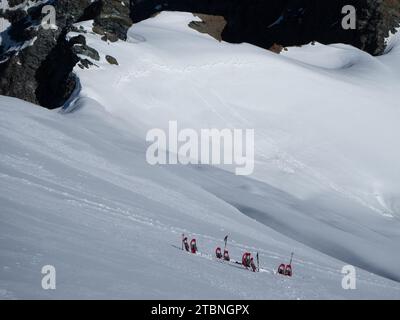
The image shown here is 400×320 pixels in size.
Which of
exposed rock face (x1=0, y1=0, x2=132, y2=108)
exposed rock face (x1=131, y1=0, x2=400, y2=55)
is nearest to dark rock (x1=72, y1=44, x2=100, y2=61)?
exposed rock face (x1=0, y1=0, x2=132, y2=108)

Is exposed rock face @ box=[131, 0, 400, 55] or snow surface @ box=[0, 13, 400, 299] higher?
exposed rock face @ box=[131, 0, 400, 55]

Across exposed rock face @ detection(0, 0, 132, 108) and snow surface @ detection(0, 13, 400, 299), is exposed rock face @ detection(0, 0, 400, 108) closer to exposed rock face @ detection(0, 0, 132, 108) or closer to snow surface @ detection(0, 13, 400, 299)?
exposed rock face @ detection(0, 0, 132, 108)

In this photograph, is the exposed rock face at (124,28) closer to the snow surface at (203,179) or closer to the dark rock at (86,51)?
the dark rock at (86,51)

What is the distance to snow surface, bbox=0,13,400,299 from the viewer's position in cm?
1454

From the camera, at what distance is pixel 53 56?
4769 cm

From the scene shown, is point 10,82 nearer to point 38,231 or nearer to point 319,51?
point 319,51

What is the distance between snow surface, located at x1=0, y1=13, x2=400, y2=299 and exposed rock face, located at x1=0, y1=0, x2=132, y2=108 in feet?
5.04

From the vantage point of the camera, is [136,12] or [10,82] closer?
[10,82]

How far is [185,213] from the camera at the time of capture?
22453mm

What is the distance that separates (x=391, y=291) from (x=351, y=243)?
19.6 ft

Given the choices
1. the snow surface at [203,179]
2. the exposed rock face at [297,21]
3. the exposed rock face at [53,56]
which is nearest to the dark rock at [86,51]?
the exposed rock face at [53,56]

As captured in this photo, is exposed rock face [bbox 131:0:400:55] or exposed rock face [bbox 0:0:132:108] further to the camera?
exposed rock face [bbox 131:0:400:55]

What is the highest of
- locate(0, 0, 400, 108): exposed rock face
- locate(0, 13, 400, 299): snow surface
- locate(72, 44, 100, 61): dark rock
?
locate(0, 0, 400, 108): exposed rock face
